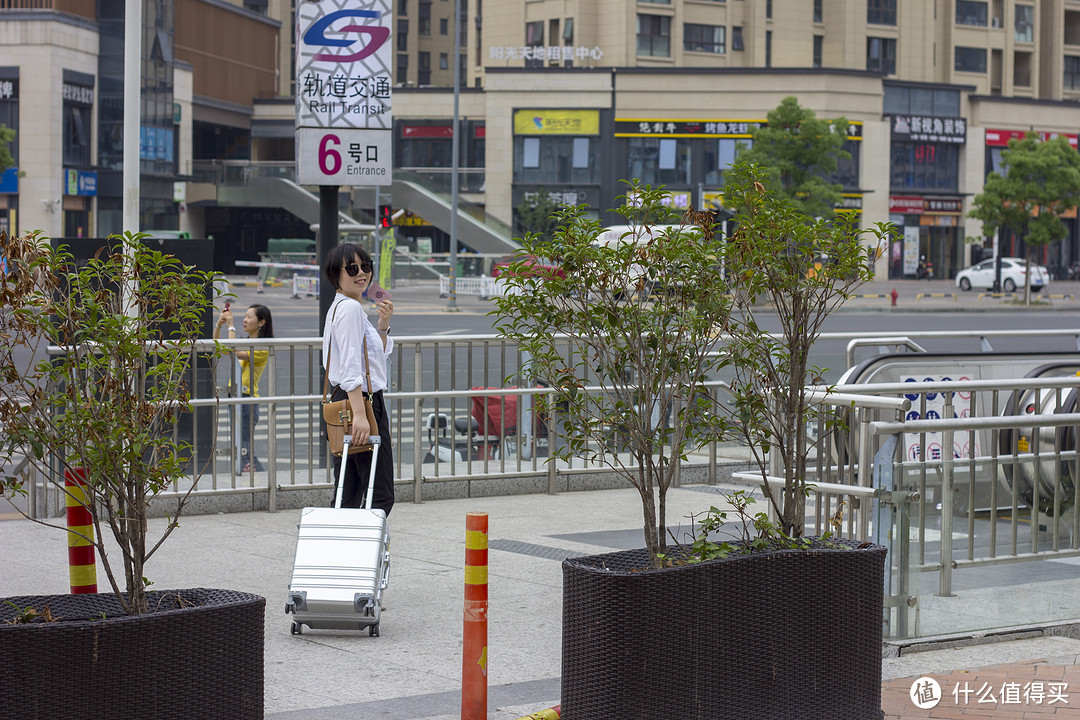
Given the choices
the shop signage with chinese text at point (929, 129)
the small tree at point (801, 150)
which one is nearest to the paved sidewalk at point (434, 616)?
the small tree at point (801, 150)

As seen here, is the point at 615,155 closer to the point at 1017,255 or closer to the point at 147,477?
the point at 1017,255

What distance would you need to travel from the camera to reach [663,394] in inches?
203

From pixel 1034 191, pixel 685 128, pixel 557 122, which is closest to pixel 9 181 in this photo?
pixel 557 122

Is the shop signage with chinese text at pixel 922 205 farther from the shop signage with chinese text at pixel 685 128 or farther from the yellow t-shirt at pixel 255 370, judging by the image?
the yellow t-shirt at pixel 255 370

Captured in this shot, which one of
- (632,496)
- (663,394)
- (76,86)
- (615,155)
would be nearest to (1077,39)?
(615,155)

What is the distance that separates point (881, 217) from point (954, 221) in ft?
22.4

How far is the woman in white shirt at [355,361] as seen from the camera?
6781mm

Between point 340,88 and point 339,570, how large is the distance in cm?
576

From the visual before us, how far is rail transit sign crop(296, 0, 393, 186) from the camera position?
10945 millimetres

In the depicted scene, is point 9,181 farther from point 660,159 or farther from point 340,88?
point 340,88

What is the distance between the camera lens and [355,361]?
679 centimetres

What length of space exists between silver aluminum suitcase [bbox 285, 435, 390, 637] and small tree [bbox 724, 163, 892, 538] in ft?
6.55

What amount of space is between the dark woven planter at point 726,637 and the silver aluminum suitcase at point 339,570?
163 centimetres

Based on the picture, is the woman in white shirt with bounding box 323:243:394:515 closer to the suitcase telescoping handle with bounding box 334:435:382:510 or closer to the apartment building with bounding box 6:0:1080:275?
the suitcase telescoping handle with bounding box 334:435:382:510
